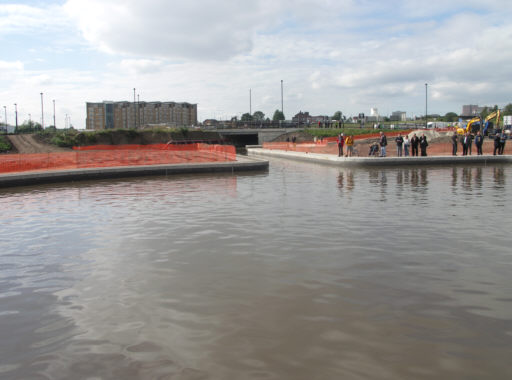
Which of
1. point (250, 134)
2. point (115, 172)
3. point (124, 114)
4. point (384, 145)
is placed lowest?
point (115, 172)

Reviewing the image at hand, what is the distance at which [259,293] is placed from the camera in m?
5.91

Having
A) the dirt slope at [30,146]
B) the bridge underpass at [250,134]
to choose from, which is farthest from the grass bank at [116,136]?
the bridge underpass at [250,134]

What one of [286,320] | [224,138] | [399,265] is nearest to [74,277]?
[286,320]

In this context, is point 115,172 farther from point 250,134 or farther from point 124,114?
point 124,114

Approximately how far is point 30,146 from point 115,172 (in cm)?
4227

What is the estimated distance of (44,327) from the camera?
5.09 m

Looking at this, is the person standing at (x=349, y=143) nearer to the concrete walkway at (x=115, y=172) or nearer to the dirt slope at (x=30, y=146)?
the concrete walkway at (x=115, y=172)

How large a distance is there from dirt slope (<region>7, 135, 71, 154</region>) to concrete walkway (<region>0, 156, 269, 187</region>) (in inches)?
1448

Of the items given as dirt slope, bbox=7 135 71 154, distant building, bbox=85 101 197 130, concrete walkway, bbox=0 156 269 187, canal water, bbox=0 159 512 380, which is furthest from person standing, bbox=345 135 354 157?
distant building, bbox=85 101 197 130

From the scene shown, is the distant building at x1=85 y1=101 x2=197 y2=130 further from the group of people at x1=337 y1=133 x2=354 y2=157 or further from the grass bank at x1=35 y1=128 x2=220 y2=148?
the group of people at x1=337 y1=133 x2=354 y2=157

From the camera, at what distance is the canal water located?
426 cm

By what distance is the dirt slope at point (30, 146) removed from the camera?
55188 mm

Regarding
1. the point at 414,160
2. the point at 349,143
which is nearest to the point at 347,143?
the point at 349,143

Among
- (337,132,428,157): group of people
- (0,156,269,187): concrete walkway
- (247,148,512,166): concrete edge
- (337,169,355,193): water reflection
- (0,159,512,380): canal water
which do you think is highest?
(337,132,428,157): group of people
